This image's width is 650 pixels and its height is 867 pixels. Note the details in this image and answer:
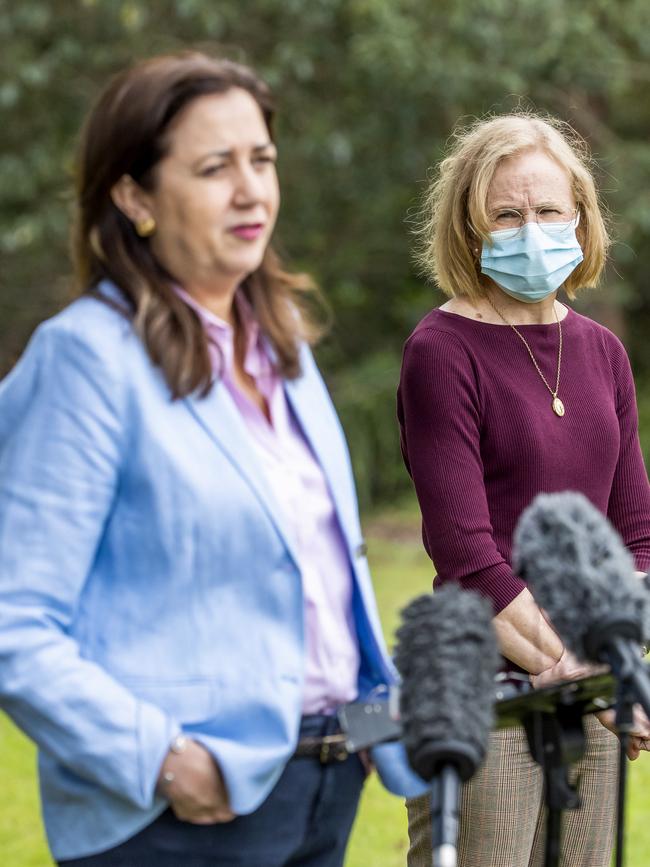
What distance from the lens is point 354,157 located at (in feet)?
44.4

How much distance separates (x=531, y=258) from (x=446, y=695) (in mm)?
1439

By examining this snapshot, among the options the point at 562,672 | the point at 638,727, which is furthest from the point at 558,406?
the point at 638,727

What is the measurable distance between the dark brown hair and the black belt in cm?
60

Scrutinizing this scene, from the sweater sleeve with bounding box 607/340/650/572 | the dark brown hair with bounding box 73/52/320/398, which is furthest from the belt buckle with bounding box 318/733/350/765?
the sweater sleeve with bounding box 607/340/650/572

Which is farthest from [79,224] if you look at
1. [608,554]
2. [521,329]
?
[521,329]

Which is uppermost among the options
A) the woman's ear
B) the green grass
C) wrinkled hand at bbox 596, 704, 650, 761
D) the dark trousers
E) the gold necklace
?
the woman's ear

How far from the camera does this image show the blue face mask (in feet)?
10.3

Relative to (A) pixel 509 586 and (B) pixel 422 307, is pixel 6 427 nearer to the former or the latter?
(A) pixel 509 586

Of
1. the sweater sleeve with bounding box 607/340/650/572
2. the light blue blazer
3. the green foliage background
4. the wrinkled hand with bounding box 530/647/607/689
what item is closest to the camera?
the light blue blazer

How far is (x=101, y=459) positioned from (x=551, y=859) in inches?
36.4

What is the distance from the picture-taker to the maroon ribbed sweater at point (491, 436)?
9.88 ft

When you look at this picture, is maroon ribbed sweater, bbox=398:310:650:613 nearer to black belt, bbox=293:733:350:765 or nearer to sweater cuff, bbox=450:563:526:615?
sweater cuff, bbox=450:563:526:615

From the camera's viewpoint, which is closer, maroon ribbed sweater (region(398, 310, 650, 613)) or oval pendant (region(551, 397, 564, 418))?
maroon ribbed sweater (region(398, 310, 650, 613))

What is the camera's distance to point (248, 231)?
2285 millimetres
